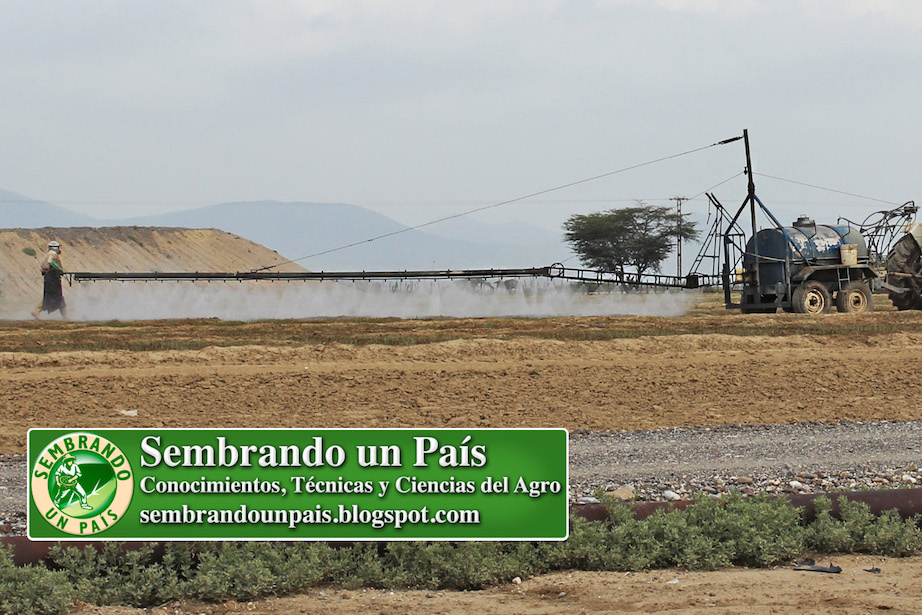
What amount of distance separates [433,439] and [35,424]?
12068mm

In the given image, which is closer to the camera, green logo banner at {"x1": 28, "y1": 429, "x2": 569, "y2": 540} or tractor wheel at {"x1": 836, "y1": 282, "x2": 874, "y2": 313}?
green logo banner at {"x1": 28, "y1": 429, "x2": 569, "y2": 540}

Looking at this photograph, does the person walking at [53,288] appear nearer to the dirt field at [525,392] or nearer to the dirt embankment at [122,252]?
the dirt field at [525,392]

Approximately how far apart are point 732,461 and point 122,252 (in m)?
99.2

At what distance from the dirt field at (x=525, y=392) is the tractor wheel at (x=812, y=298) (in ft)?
24.6

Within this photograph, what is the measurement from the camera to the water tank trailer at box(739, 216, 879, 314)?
3612cm

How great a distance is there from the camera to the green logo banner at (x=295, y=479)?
618 centimetres

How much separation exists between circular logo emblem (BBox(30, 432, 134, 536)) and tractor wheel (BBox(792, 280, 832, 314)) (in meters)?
32.6

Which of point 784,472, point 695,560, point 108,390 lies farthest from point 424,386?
point 695,560

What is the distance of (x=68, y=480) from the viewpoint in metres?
6.22

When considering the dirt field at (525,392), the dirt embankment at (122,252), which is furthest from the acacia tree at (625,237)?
the dirt field at (525,392)

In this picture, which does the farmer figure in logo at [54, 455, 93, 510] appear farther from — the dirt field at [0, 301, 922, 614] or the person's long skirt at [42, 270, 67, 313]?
the person's long skirt at [42, 270, 67, 313]

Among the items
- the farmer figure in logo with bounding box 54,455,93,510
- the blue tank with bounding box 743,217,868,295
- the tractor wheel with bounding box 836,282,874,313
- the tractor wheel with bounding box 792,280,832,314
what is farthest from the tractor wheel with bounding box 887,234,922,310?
the farmer figure in logo with bounding box 54,455,93,510

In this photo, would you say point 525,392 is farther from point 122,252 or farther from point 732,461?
point 122,252

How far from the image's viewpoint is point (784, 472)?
1215cm
